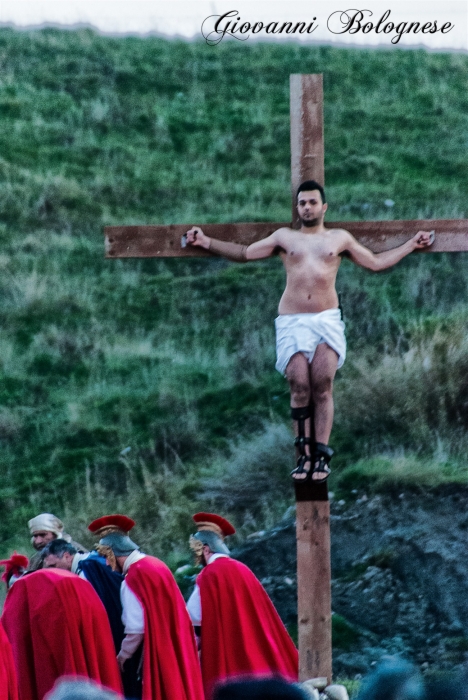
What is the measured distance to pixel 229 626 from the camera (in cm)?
691

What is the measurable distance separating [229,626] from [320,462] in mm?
1001

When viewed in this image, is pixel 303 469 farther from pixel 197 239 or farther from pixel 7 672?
pixel 7 672

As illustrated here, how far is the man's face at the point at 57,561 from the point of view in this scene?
21.6ft

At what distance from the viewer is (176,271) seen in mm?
14141

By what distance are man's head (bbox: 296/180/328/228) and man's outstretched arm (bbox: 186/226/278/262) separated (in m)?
0.20

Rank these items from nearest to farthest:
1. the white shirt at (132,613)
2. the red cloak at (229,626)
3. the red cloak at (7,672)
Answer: the red cloak at (7,672) → the white shirt at (132,613) → the red cloak at (229,626)

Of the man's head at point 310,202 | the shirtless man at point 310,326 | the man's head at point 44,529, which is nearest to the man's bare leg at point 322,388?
the shirtless man at point 310,326

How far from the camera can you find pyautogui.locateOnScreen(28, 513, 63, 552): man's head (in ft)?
23.2

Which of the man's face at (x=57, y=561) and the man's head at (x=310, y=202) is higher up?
the man's head at (x=310, y=202)

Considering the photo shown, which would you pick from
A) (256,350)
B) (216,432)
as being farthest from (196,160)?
(216,432)

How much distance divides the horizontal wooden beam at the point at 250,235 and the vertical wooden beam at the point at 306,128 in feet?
0.93

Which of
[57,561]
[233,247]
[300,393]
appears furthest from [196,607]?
[233,247]

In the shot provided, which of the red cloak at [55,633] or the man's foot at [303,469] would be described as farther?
the man's foot at [303,469]

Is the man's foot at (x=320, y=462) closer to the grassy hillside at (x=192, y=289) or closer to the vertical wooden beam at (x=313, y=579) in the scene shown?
the vertical wooden beam at (x=313, y=579)
